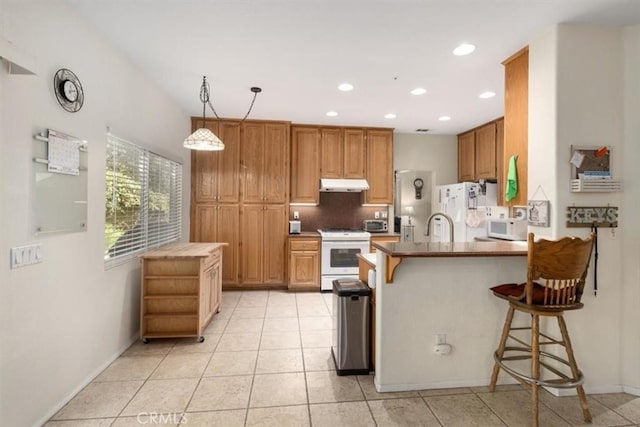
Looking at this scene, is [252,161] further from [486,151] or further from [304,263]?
[486,151]

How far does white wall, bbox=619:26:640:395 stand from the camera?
2.32 m

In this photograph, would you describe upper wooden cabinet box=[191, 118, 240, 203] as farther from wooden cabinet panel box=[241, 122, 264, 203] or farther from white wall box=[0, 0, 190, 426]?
white wall box=[0, 0, 190, 426]

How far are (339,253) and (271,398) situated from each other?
2.92m

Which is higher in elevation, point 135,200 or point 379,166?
point 379,166

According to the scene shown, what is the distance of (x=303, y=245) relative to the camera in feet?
16.4

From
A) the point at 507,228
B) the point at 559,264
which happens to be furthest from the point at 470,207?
the point at 559,264

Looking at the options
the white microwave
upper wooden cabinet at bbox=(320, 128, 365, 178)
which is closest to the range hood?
upper wooden cabinet at bbox=(320, 128, 365, 178)

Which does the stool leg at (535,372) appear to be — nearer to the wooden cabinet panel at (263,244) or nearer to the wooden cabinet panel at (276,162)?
the wooden cabinet panel at (263,244)

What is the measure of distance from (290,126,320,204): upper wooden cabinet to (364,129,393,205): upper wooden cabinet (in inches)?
35.2

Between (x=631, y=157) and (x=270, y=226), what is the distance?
4.20 meters

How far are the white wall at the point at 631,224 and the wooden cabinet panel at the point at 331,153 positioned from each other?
355 centimetres

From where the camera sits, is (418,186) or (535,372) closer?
(535,372)

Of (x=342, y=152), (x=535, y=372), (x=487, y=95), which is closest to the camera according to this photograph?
(x=535, y=372)

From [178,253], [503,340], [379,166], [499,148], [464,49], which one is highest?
[464,49]
